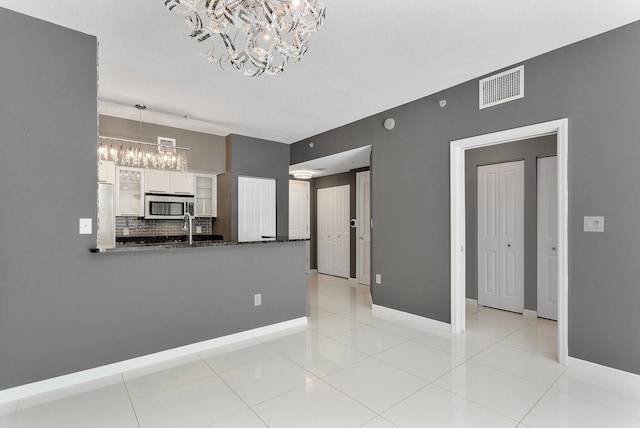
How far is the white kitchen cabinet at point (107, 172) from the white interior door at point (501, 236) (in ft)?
18.0

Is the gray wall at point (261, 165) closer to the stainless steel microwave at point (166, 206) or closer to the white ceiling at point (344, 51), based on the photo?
the stainless steel microwave at point (166, 206)

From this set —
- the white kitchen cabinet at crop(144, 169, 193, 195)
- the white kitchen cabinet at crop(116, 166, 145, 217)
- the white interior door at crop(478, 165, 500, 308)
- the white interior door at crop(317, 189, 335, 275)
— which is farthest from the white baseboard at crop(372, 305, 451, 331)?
the white kitchen cabinet at crop(116, 166, 145, 217)

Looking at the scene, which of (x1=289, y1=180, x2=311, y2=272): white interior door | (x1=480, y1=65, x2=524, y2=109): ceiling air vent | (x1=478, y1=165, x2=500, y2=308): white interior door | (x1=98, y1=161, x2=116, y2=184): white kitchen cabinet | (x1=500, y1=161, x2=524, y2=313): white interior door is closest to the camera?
(x1=480, y1=65, x2=524, y2=109): ceiling air vent

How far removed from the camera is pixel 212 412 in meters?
2.04

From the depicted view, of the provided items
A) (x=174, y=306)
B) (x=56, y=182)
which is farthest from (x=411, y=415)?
(x=56, y=182)

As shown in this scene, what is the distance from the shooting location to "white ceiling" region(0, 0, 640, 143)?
2.17 meters

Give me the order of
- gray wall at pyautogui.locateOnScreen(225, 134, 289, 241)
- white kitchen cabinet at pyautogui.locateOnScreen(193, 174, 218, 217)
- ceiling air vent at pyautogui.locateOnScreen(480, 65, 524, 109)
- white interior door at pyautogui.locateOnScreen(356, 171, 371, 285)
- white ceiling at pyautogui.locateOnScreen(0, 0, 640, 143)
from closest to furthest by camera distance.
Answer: white ceiling at pyautogui.locateOnScreen(0, 0, 640, 143), ceiling air vent at pyautogui.locateOnScreen(480, 65, 524, 109), gray wall at pyautogui.locateOnScreen(225, 134, 289, 241), white kitchen cabinet at pyautogui.locateOnScreen(193, 174, 218, 217), white interior door at pyautogui.locateOnScreen(356, 171, 371, 285)

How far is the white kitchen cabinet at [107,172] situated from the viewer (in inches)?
179

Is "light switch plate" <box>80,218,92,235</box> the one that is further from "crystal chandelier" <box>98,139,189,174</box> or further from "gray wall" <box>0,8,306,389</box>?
"crystal chandelier" <box>98,139,189,174</box>

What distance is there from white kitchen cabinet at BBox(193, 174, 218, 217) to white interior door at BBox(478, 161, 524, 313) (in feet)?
14.4

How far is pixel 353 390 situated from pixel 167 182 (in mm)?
4343

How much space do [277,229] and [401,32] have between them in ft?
13.1

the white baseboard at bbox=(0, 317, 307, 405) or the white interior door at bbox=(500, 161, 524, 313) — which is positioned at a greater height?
the white interior door at bbox=(500, 161, 524, 313)

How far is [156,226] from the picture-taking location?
5.40 m
